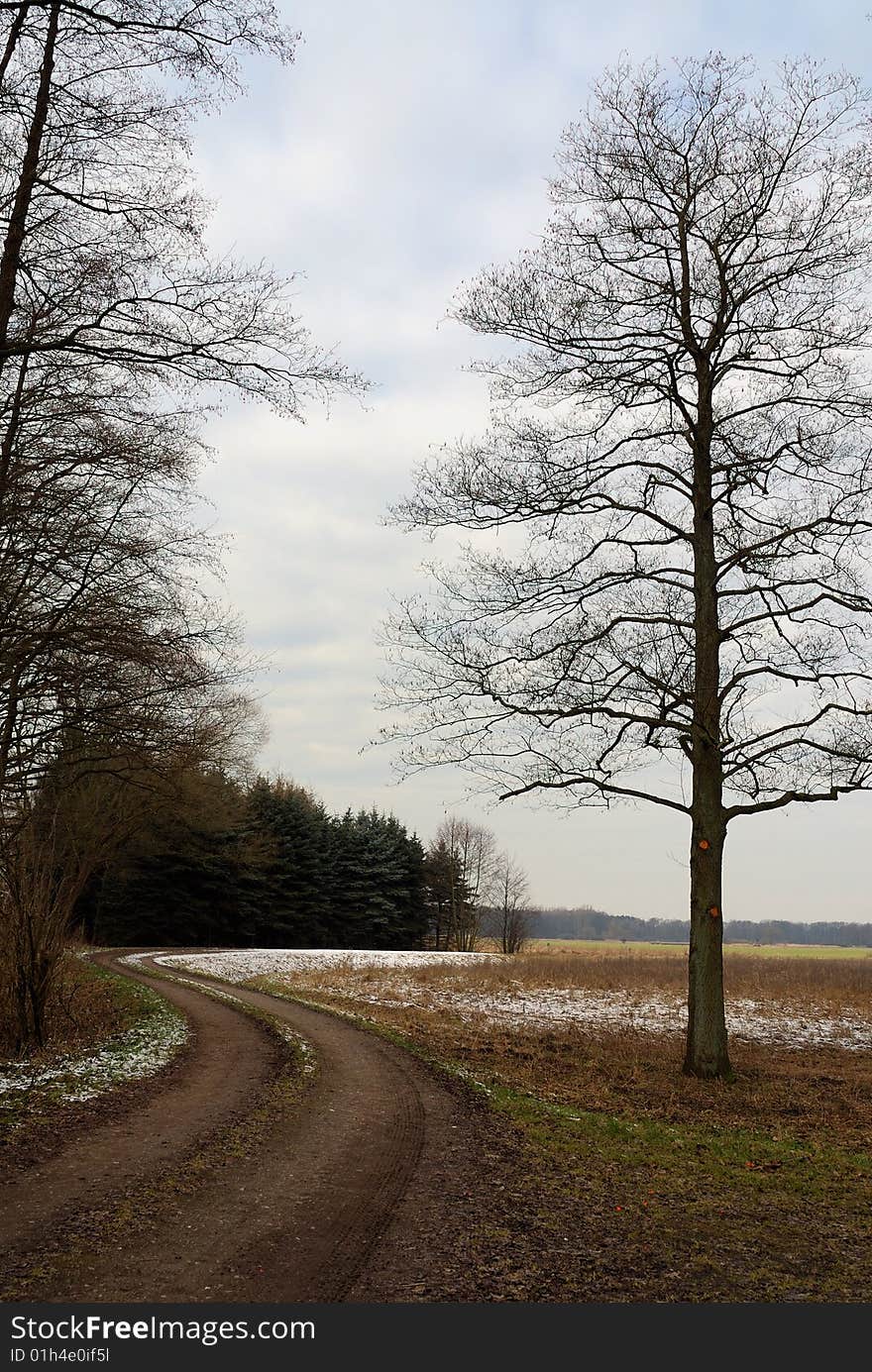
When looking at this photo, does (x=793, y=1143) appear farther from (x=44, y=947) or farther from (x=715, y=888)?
(x=44, y=947)

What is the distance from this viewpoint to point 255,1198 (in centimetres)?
662

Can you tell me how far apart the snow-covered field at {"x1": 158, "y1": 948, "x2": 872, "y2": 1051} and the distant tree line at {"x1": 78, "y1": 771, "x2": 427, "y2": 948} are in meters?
6.58

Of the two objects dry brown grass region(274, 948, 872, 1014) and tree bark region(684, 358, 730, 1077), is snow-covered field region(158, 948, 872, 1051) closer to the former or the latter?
dry brown grass region(274, 948, 872, 1014)

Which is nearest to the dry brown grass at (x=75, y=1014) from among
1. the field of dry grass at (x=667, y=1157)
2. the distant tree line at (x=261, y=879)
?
the field of dry grass at (x=667, y=1157)

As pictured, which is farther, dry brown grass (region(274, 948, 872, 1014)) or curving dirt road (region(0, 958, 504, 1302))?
dry brown grass (region(274, 948, 872, 1014))

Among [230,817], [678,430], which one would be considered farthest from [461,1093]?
[230,817]

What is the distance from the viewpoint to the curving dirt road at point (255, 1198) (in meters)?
5.12

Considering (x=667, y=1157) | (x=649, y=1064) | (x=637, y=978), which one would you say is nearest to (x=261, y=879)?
(x=637, y=978)

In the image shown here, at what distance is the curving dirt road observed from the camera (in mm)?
5125

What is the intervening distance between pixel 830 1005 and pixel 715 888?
11.6 metres

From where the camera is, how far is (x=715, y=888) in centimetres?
1346

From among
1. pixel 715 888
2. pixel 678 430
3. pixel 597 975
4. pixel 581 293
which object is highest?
pixel 581 293

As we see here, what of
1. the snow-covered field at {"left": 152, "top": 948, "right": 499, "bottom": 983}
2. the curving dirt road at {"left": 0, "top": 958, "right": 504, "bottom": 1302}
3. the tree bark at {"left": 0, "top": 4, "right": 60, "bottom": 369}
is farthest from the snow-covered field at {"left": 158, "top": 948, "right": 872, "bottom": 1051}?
the tree bark at {"left": 0, "top": 4, "right": 60, "bottom": 369}

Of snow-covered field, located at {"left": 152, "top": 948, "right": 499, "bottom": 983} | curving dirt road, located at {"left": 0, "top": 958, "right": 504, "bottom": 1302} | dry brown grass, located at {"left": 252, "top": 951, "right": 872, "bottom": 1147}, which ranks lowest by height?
snow-covered field, located at {"left": 152, "top": 948, "right": 499, "bottom": 983}
